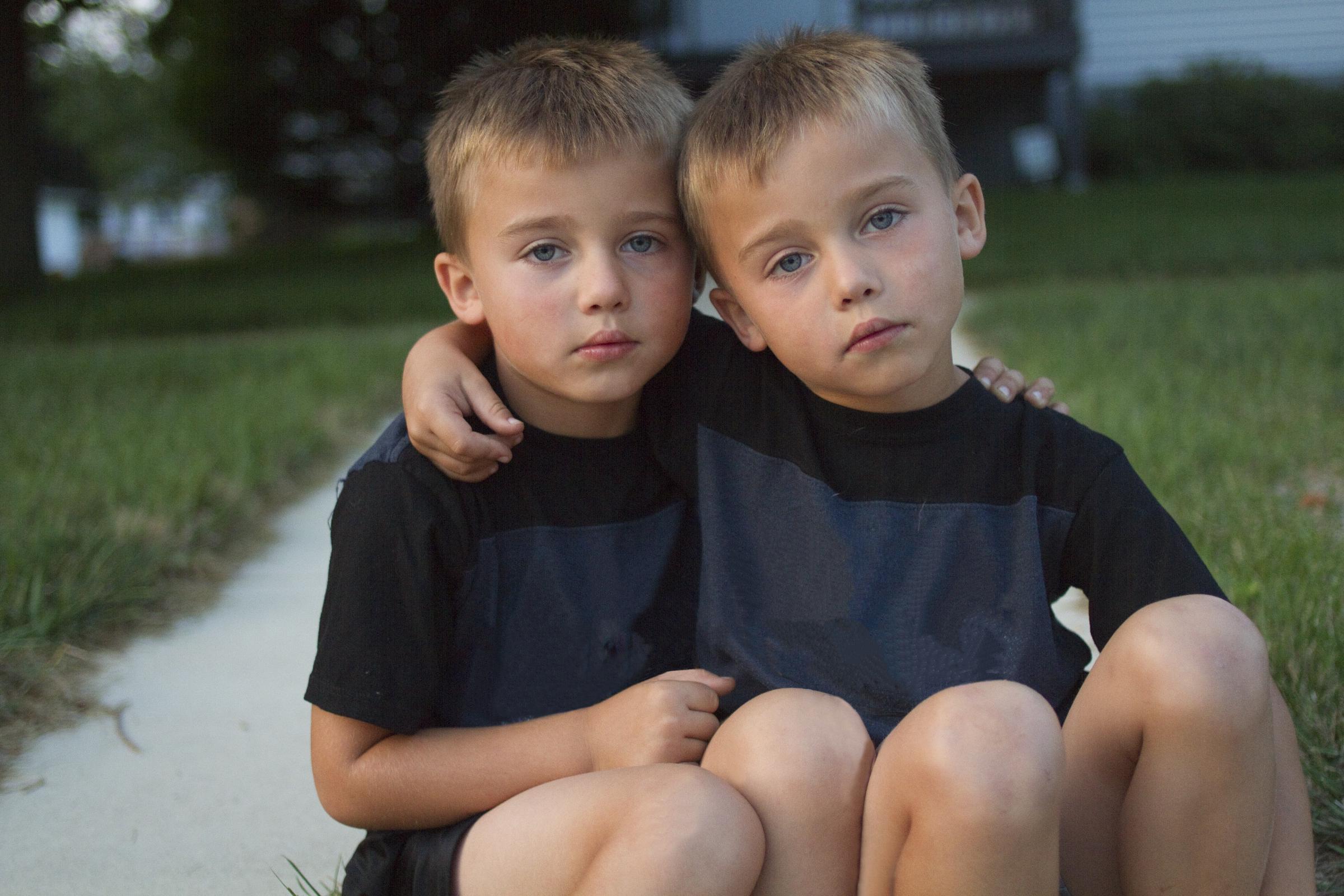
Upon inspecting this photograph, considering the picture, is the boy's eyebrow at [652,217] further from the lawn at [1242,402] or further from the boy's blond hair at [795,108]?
the lawn at [1242,402]

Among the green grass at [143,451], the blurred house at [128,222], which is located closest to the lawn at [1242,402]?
the green grass at [143,451]

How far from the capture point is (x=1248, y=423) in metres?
3.45

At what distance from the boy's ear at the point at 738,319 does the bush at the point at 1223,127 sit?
46.4 feet

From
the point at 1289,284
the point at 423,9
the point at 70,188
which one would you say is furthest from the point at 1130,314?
the point at 70,188

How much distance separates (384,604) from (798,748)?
0.51m

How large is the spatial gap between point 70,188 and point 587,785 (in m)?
43.2

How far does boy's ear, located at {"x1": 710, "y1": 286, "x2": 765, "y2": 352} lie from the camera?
159cm

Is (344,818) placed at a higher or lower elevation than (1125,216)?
higher

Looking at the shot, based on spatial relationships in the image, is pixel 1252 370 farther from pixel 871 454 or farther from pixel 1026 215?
pixel 1026 215

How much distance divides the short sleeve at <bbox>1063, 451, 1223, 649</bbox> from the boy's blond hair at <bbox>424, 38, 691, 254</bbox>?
0.70 m

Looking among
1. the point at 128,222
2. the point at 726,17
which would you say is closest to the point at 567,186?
the point at 726,17

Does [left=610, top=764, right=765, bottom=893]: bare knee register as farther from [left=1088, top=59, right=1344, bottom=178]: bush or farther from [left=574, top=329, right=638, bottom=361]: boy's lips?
[left=1088, top=59, right=1344, bottom=178]: bush

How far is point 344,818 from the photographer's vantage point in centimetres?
142

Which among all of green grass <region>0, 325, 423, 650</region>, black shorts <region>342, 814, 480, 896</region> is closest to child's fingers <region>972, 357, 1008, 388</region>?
black shorts <region>342, 814, 480, 896</region>
